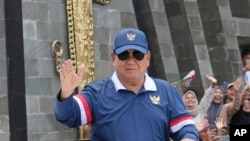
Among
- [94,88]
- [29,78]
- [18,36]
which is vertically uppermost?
[18,36]

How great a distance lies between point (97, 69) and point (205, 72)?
13.9 feet

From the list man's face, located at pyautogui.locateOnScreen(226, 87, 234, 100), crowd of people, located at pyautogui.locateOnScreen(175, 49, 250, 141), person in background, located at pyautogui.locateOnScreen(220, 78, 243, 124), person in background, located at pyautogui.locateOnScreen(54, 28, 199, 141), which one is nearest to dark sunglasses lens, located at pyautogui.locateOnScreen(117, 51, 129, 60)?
person in background, located at pyautogui.locateOnScreen(54, 28, 199, 141)

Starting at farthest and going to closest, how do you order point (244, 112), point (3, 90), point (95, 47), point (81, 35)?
1. point (95, 47)
2. point (81, 35)
3. point (3, 90)
4. point (244, 112)

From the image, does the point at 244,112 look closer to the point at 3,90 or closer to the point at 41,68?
the point at 41,68

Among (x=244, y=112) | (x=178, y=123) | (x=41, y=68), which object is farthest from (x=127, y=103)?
(x=41, y=68)

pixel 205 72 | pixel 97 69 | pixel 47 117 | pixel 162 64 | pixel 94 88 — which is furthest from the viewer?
pixel 205 72

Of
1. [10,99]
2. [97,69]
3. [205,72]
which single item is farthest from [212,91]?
[205,72]

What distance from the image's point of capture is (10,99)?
34.4ft

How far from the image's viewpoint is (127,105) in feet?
13.2

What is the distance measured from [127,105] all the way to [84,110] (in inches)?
10.3

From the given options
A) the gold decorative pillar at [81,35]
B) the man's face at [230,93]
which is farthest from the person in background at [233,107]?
the gold decorative pillar at [81,35]

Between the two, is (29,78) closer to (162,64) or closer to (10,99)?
(10,99)

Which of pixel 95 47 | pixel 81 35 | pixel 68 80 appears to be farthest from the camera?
pixel 95 47

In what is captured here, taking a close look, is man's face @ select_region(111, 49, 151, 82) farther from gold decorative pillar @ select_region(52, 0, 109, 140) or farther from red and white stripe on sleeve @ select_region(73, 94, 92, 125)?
gold decorative pillar @ select_region(52, 0, 109, 140)
